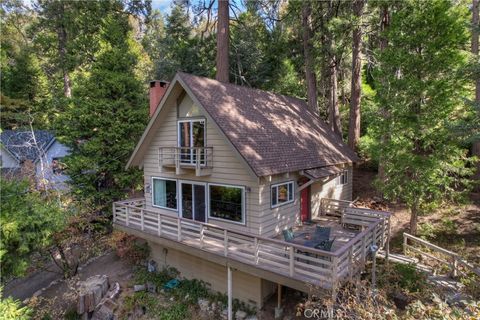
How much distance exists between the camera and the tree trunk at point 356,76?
16470 mm

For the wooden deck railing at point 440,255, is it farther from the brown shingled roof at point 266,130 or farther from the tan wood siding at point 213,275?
the tan wood siding at point 213,275

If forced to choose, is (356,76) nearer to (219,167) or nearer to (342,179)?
(342,179)

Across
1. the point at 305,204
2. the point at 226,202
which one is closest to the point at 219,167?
the point at 226,202

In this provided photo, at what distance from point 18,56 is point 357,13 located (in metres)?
31.1

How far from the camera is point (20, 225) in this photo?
627 centimetres

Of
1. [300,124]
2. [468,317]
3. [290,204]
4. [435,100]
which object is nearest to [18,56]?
[300,124]

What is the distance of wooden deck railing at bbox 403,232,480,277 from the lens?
885 centimetres

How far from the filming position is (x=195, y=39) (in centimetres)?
2208

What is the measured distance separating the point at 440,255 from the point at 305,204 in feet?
16.8

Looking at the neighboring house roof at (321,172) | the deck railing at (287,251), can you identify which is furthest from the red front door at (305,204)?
the deck railing at (287,251)

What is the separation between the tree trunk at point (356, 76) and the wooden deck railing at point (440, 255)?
8.21m

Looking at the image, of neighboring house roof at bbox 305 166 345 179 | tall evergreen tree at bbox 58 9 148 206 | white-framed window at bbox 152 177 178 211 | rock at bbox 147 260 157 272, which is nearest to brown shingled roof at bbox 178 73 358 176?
neighboring house roof at bbox 305 166 345 179

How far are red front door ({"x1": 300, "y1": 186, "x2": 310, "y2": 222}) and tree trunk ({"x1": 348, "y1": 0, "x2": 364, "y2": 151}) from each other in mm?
8011

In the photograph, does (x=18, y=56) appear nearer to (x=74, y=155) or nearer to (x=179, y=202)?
(x=74, y=155)
